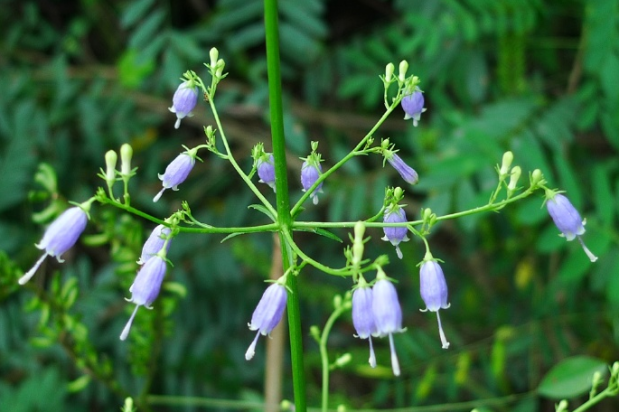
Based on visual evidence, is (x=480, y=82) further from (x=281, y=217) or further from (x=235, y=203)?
(x=281, y=217)

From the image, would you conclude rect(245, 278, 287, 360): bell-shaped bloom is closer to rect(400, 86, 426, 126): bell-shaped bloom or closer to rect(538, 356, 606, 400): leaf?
rect(400, 86, 426, 126): bell-shaped bloom

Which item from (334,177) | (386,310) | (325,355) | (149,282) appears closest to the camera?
(386,310)

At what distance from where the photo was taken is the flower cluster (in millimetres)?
1327

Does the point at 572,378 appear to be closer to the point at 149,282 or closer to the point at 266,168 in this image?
the point at 266,168

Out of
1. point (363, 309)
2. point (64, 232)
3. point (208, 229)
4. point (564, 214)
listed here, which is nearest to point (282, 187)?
point (208, 229)

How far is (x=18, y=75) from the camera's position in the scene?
12.3ft

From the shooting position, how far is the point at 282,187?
4.66 feet

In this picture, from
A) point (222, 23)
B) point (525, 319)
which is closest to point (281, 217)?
point (222, 23)

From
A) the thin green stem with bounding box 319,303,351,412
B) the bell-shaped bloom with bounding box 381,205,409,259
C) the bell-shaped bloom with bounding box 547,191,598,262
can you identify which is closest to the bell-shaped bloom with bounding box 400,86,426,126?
the bell-shaped bloom with bounding box 381,205,409,259

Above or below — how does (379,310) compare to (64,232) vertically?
below

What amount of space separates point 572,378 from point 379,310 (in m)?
1.34

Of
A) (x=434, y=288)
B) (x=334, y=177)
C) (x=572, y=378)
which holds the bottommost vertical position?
(x=572, y=378)

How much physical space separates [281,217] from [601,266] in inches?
67.7

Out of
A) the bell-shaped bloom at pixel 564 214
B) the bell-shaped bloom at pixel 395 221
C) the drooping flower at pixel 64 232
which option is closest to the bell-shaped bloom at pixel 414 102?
the bell-shaped bloom at pixel 395 221
